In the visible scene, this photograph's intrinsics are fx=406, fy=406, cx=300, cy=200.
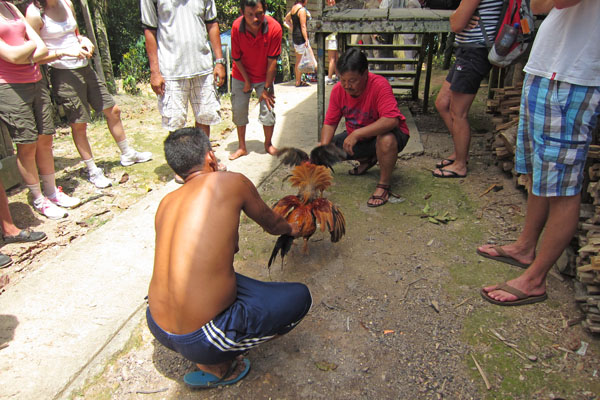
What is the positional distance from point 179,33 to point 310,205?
2.39 metres

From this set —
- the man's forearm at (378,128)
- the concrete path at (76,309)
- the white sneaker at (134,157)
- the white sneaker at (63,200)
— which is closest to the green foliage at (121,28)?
the white sneaker at (134,157)

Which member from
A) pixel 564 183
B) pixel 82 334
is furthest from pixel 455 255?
pixel 82 334

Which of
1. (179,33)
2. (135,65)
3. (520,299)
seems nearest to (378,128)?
(520,299)

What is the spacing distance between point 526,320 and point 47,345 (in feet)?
9.28

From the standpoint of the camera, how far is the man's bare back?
1.82m

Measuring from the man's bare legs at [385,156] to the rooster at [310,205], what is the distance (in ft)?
1.95

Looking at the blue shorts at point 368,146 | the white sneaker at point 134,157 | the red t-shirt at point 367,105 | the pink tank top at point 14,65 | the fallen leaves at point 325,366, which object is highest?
the pink tank top at point 14,65

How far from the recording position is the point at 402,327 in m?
2.43

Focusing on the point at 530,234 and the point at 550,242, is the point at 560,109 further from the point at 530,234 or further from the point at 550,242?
the point at 530,234

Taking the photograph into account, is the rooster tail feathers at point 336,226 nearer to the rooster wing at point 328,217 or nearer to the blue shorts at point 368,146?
the rooster wing at point 328,217

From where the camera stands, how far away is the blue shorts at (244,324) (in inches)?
72.9

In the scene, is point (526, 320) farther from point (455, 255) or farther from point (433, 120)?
point (433, 120)

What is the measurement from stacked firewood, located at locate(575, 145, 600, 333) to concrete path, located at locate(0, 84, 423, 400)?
2649 mm

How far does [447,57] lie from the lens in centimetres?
881
